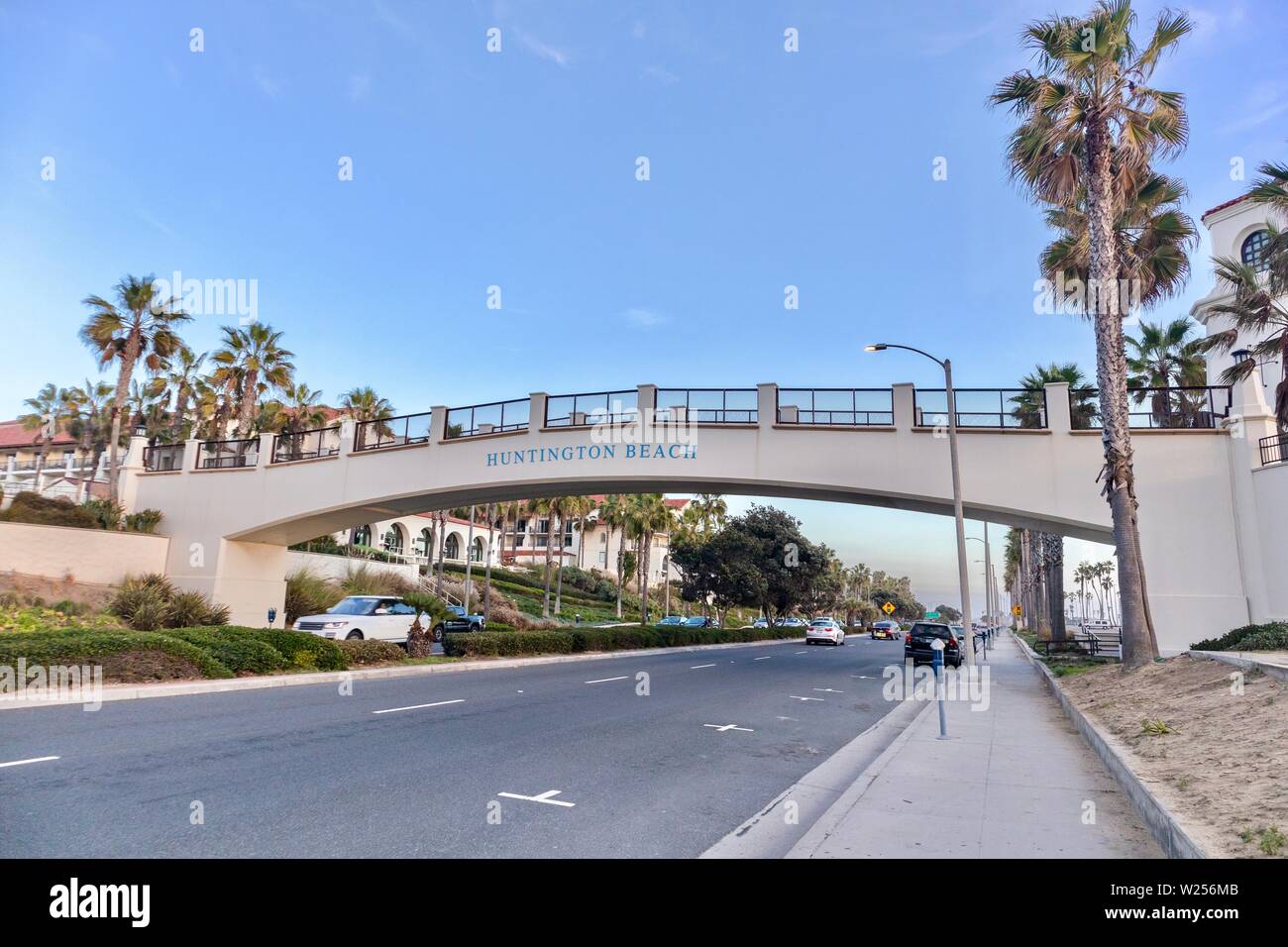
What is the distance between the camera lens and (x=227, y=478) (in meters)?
31.5

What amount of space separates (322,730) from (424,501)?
65.0ft

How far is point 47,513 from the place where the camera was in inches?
1136

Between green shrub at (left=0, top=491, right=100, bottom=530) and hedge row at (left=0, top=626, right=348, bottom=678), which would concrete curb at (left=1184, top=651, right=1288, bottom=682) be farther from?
green shrub at (left=0, top=491, right=100, bottom=530)

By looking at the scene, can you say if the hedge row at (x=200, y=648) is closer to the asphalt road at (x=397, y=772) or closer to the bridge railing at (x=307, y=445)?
the asphalt road at (x=397, y=772)

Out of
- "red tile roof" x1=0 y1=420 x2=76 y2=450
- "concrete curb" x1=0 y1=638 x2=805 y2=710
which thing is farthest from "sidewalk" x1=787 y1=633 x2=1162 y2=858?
"red tile roof" x1=0 y1=420 x2=76 y2=450

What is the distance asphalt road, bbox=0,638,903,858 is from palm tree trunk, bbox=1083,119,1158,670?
6.95 m

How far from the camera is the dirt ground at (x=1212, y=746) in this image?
549 cm

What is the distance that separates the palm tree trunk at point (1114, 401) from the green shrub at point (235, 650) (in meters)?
18.5

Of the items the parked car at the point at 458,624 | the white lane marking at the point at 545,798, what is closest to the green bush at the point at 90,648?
the white lane marking at the point at 545,798
